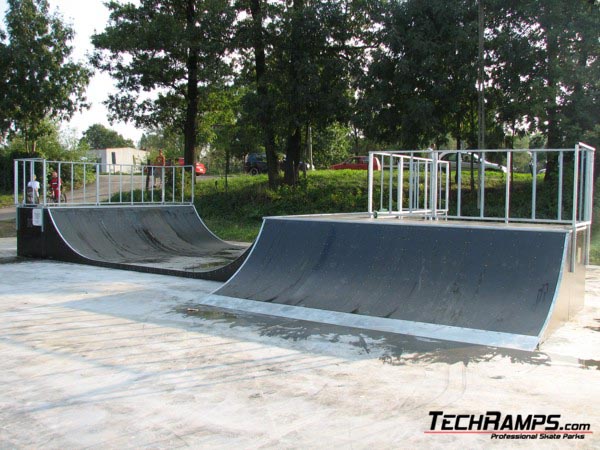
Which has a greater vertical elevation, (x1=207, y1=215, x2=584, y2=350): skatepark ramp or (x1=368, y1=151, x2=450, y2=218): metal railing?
(x1=368, y1=151, x2=450, y2=218): metal railing

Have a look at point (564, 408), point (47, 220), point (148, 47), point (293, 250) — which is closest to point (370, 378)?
point (564, 408)

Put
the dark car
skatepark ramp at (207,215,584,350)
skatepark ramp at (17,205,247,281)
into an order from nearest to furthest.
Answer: skatepark ramp at (207,215,584,350), skatepark ramp at (17,205,247,281), the dark car

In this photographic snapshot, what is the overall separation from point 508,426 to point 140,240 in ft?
36.4

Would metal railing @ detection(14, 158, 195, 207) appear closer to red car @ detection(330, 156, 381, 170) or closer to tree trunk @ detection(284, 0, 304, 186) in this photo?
tree trunk @ detection(284, 0, 304, 186)

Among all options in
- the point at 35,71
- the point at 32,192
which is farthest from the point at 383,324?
the point at 35,71

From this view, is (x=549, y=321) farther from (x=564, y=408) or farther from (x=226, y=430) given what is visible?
(x=226, y=430)

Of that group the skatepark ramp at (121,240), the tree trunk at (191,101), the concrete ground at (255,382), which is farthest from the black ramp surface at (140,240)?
the tree trunk at (191,101)

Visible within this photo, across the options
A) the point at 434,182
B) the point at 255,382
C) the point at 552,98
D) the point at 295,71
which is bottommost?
the point at 255,382

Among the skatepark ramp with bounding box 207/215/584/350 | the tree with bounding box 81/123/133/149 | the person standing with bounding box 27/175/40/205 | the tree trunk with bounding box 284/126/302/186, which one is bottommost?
the skatepark ramp with bounding box 207/215/584/350

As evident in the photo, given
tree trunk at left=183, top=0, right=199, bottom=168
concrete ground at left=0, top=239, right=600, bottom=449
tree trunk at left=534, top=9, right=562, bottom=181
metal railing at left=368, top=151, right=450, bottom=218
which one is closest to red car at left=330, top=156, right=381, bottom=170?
tree trunk at left=183, top=0, right=199, bottom=168

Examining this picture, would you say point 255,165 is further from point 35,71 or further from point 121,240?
point 121,240

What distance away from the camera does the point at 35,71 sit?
94.5 ft

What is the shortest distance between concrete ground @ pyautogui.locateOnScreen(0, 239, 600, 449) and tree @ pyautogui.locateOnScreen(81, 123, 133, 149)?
120m

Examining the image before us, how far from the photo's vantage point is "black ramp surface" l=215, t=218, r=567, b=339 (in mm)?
6090
